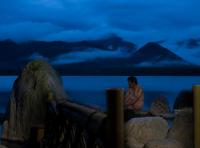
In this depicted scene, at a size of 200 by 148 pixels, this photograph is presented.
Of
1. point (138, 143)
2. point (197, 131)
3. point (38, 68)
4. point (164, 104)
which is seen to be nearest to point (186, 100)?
point (197, 131)

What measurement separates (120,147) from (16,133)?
1069 cm

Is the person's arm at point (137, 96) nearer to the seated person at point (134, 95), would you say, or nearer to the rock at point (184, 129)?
the seated person at point (134, 95)

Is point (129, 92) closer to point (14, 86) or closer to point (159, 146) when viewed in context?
point (159, 146)

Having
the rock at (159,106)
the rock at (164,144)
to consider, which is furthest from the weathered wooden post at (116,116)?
the rock at (159,106)

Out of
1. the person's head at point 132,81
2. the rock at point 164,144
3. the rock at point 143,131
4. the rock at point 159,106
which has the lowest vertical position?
the rock at point 164,144

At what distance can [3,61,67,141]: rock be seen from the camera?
13.5m

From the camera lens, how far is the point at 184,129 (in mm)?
4020

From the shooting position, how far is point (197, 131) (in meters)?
3.44

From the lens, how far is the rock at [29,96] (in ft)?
44.4

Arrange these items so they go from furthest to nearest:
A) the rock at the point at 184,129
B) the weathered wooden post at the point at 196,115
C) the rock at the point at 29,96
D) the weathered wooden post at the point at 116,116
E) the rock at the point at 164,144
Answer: the rock at the point at 29,96, the rock at the point at 164,144, the rock at the point at 184,129, the weathered wooden post at the point at 116,116, the weathered wooden post at the point at 196,115

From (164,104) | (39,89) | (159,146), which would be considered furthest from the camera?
(164,104)

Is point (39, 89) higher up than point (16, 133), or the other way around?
point (39, 89)

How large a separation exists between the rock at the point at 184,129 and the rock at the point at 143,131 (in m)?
0.15

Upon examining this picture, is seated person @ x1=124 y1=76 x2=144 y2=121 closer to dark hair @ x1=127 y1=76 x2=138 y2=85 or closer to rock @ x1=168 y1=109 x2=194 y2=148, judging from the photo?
dark hair @ x1=127 y1=76 x2=138 y2=85
